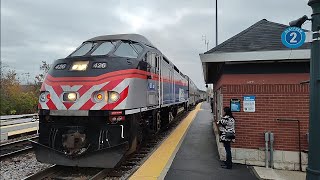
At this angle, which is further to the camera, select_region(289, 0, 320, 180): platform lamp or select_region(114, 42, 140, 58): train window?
select_region(114, 42, 140, 58): train window

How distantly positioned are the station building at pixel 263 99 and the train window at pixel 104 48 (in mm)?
2537

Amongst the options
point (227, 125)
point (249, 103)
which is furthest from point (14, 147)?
point (249, 103)

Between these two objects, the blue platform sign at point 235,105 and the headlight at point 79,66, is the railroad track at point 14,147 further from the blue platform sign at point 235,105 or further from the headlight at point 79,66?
the blue platform sign at point 235,105

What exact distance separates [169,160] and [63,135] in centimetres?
289

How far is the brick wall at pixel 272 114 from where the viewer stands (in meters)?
8.02

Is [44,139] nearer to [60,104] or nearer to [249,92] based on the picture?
[60,104]

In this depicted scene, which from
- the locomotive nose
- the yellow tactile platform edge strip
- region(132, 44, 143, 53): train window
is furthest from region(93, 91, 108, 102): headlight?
region(132, 44, 143, 53): train window

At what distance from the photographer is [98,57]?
777 centimetres

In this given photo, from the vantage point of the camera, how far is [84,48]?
8984mm

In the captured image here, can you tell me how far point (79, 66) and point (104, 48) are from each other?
1.24 meters

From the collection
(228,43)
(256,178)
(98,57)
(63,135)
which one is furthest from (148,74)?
(256,178)

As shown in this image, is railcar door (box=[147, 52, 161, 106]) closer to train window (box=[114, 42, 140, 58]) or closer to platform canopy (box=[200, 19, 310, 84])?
train window (box=[114, 42, 140, 58])

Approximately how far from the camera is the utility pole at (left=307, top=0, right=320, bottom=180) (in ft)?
15.4

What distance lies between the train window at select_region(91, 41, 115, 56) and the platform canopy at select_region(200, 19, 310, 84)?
8.23 feet
